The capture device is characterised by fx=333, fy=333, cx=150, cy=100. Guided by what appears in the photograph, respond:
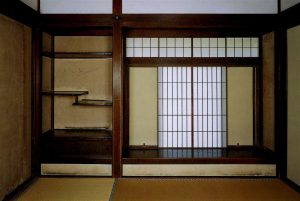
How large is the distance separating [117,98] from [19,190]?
1.81 m

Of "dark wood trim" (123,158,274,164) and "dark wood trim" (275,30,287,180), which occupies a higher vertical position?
"dark wood trim" (275,30,287,180)

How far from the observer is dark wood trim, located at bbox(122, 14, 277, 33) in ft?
16.1

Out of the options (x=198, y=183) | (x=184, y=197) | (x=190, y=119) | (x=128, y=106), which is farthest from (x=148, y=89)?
(x=184, y=197)

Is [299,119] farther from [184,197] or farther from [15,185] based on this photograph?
[15,185]

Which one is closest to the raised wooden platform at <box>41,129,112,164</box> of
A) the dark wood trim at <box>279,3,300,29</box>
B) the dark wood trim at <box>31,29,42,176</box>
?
the dark wood trim at <box>31,29,42,176</box>

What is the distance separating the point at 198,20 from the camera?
16.2 ft

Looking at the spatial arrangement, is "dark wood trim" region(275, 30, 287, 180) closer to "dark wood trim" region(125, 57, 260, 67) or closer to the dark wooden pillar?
"dark wood trim" region(125, 57, 260, 67)

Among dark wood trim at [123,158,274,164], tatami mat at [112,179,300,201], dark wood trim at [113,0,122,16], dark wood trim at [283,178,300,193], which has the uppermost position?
dark wood trim at [113,0,122,16]

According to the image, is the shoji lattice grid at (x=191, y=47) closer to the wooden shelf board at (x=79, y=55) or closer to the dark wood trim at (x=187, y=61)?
the dark wood trim at (x=187, y=61)

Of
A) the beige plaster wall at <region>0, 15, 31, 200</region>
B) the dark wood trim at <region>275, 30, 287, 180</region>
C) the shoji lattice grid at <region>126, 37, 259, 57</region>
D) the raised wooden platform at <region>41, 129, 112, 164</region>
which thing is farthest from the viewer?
the shoji lattice grid at <region>126, 37, 259, 57</region>

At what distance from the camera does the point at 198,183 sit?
4637mm

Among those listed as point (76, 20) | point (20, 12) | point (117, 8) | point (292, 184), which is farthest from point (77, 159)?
point (292, 184)

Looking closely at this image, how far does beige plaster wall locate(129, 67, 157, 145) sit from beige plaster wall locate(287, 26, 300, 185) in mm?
2177

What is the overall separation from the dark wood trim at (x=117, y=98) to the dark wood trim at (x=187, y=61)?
0.76 meters
